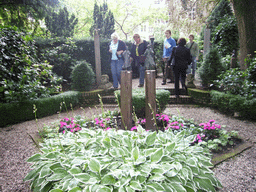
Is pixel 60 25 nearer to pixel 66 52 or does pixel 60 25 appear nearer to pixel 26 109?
pixel 66 52

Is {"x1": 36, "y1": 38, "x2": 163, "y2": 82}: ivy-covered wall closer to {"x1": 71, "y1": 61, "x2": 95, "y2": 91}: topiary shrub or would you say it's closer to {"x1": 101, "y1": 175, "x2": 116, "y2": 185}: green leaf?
{"x1": 71, "y1": 61, "x2": 95, "y2": 91}: topiary shrub

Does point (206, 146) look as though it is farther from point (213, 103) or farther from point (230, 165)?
point (213, 103)

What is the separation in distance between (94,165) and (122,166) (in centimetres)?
28

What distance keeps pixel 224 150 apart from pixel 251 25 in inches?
180

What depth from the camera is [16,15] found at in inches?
301

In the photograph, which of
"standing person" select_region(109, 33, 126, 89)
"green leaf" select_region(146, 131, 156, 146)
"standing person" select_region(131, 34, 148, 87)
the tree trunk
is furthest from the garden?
"standing person" select_region(131, 34, 148, 87)

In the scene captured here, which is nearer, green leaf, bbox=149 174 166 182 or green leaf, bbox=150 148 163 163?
green leaf, bbox=149 174 166 182

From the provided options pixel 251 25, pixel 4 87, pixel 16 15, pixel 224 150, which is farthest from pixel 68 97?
pixel 251 25

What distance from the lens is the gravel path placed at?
2.56m

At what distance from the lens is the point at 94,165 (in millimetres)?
1987

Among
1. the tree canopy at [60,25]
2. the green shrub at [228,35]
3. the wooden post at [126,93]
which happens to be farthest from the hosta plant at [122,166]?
the tree canopy at [60,25]

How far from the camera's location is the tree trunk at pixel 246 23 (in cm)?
593

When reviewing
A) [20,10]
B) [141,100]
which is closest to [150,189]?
[141,100]

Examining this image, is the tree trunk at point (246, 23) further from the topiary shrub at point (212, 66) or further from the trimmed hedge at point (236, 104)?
the trimmed hedge at point (236, 104)
